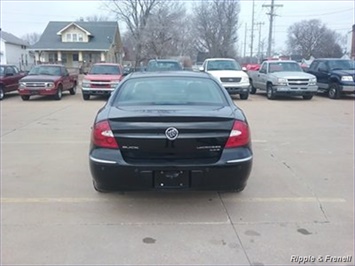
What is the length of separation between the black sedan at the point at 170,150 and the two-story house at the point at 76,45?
50002mm

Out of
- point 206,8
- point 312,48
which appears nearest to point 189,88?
point 206,8

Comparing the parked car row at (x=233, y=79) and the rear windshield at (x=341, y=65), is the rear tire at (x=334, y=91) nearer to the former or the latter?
the parked car row at (x=233, y=79)

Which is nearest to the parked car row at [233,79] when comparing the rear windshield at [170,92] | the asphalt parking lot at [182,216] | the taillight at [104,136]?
the asphalt parking lot at [182,216]

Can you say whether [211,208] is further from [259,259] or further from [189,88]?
[189,88]

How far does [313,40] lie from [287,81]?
257ft

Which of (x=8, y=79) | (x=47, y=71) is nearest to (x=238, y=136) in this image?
(x=47, y=71)

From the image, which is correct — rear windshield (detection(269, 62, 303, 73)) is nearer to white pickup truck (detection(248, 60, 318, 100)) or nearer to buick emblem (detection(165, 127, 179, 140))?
white pickup truck (detection(248, 60, 318, 100))

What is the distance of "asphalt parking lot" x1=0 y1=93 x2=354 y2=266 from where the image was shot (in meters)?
3.65

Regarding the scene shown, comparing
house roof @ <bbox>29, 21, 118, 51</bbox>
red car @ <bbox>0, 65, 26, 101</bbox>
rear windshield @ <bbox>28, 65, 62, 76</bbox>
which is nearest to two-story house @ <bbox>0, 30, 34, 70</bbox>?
house roof @ <bbox>29, 21, 118, 51</bbox>

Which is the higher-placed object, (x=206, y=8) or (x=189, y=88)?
(x=206, y=8)

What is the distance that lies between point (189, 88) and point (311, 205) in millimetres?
2140

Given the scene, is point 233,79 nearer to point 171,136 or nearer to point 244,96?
point 244,96

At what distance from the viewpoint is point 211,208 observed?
187 inches

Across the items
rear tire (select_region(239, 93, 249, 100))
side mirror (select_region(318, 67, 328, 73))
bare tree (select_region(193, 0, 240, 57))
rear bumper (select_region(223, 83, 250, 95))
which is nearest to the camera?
rear bumper (select_region(223, 83, 250, 95))
